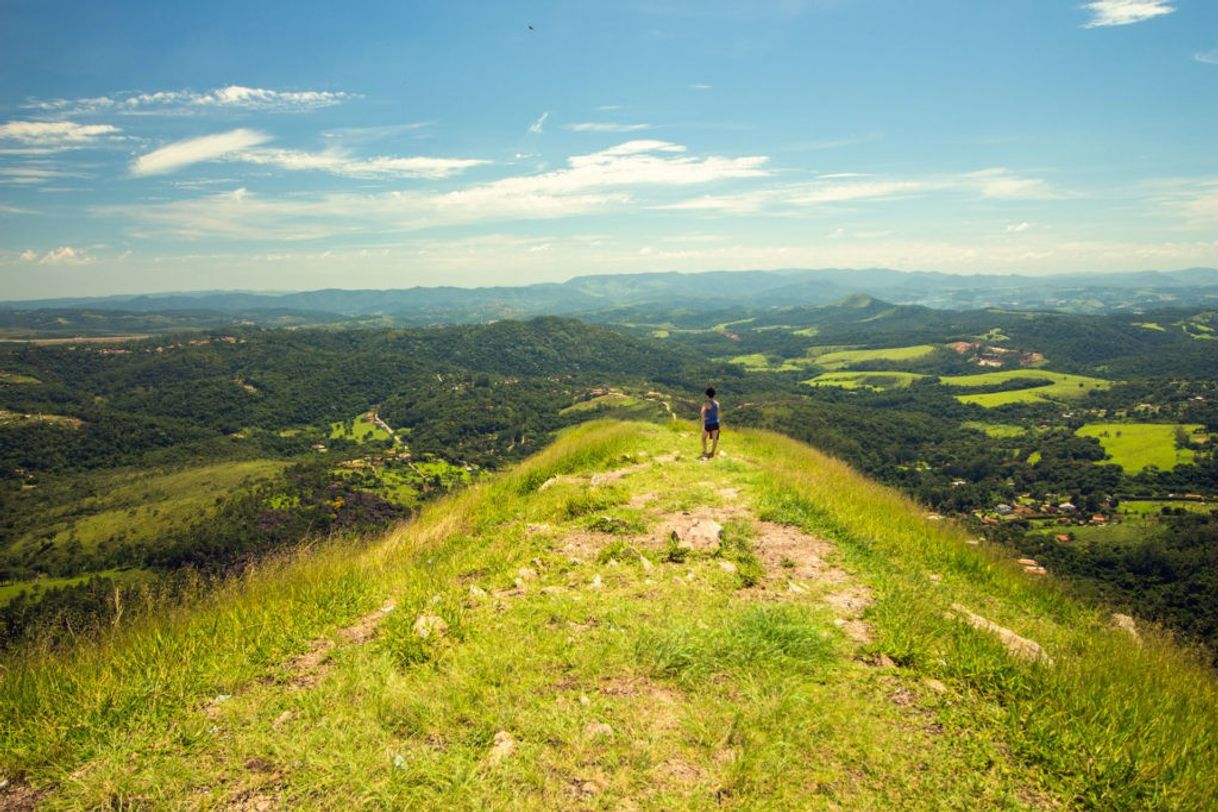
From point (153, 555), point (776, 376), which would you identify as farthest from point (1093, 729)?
point (776, 376)

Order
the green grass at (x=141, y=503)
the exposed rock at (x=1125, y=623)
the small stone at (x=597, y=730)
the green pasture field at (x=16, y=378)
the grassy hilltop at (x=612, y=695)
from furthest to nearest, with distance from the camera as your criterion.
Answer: the green pasture field at (x=16, y=378) < the green grass at (x=141, y=503) < the exposed rock at (x=1125, y=623) < the small stone at (x=597, y=730) < the grassy hilltop at (x=612, y=695)

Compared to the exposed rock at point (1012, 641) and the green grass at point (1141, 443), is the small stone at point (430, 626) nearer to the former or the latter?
the exposed rock at point (1012, 641)

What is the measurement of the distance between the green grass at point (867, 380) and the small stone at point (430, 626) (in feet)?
592

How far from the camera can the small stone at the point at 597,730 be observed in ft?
12.0

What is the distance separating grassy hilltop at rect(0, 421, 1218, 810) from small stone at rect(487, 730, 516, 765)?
3 cm

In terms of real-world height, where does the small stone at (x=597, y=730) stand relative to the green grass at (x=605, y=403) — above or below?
above

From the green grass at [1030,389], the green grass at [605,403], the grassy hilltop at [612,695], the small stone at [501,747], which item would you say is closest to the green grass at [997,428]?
the green grass at [1030,389]

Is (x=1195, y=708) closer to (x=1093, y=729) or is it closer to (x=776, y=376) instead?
(x=1093, y=729)

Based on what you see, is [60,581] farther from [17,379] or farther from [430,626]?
[17,379]

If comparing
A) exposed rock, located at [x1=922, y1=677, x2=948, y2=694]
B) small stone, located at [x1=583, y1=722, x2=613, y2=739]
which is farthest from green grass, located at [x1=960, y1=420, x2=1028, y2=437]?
small stone, located at [x1=583, y1=722, x2=613, y2=739]

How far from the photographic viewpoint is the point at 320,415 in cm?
15962

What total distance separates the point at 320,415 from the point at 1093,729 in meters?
184

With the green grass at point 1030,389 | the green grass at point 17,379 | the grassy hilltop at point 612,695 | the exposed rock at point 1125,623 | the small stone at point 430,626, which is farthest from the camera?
the green grass at point 17,379

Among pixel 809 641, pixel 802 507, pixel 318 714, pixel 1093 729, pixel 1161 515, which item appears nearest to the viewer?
pixel 1093 729
